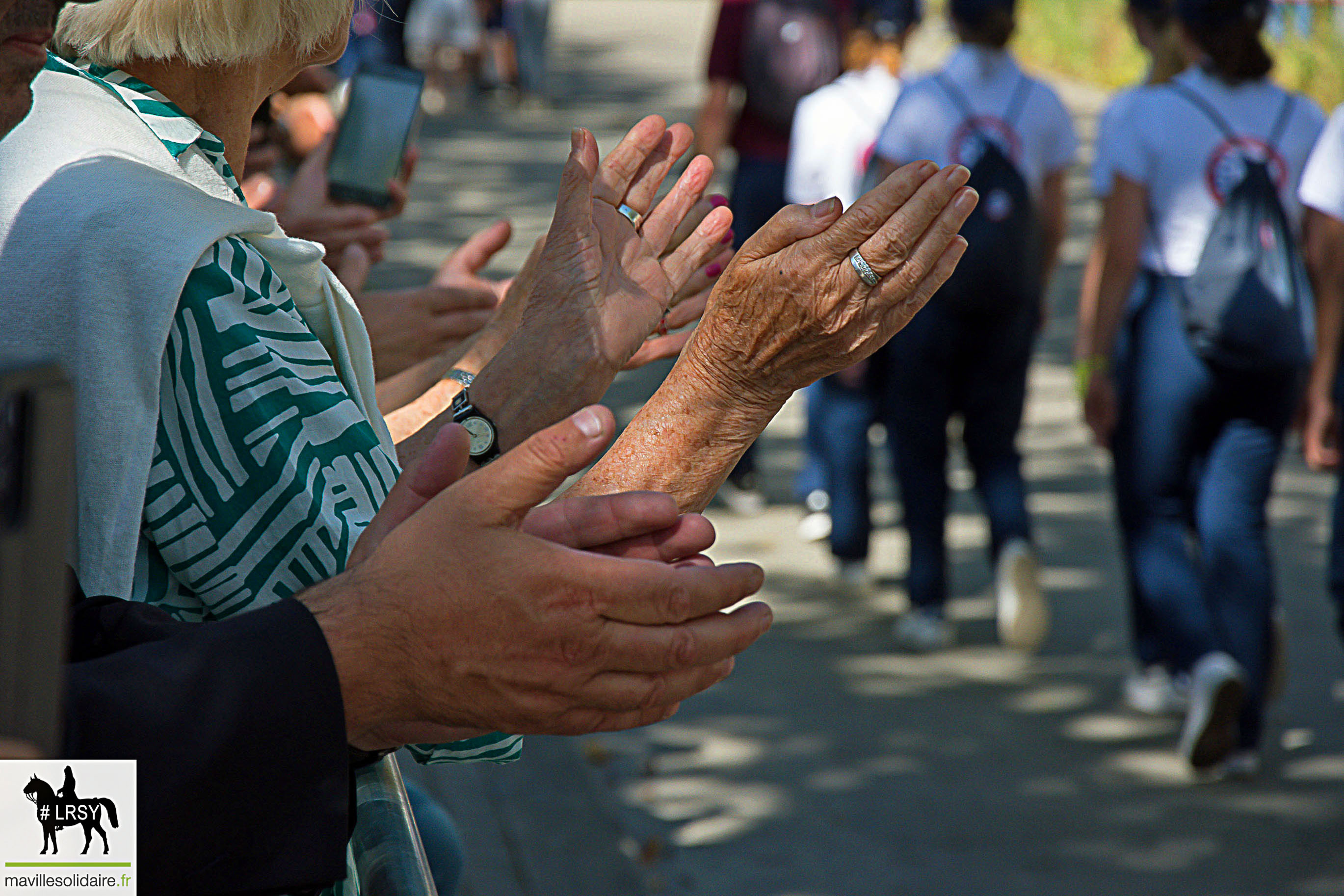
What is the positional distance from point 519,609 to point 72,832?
1.13 ft

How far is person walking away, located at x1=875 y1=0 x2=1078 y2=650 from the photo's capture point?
4785 millimetres

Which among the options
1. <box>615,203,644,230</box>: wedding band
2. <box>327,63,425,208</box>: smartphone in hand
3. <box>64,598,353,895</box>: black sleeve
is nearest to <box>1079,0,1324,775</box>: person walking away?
<box>327,63,425,208</box>: smartphone in hand

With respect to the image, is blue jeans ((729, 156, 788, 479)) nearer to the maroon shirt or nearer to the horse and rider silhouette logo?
the maroon shirt

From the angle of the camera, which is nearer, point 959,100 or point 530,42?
point 959,100

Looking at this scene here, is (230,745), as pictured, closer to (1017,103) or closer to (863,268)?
(863,268)

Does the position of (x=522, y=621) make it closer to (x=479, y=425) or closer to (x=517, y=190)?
(x=479, y=425)

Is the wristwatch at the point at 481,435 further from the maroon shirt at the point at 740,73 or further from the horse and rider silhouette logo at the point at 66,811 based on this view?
the maroon shirt at the point at 740,73

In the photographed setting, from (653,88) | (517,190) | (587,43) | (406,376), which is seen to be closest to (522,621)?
(406,376)

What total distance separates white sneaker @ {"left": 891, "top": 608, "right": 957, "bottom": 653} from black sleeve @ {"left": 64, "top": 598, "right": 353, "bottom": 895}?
4368 mm

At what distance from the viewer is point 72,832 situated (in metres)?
1.00

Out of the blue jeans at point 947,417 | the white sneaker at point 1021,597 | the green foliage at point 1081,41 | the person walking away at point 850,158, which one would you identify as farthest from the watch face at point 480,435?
the green foliage at point 1081,41

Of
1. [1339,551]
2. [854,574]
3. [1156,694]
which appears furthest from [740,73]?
[1339,551]

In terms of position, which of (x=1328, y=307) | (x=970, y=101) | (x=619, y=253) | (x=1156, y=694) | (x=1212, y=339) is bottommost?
(x=1156, y=694)

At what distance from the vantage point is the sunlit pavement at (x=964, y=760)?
4.00 meters
